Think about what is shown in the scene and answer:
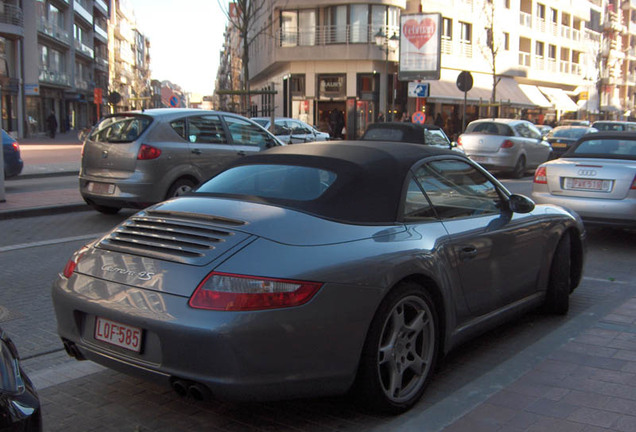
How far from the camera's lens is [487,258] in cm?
423

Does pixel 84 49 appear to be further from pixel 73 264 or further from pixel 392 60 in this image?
pixel 73 264

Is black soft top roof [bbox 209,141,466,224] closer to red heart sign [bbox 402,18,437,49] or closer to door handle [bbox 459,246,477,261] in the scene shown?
door handle [bbox 459,246,477,261]

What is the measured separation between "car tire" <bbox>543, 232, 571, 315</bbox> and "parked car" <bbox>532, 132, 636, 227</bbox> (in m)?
3.35

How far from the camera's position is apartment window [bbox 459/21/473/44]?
44500 millimetres

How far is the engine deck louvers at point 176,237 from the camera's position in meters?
Result: 3.15

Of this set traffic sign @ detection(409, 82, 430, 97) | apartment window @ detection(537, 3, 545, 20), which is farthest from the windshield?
apartment window @ detection(537, 3, 545, 20)

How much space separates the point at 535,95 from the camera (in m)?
54.5

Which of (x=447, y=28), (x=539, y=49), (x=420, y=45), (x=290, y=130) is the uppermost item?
Answer: (x=539, y=49)

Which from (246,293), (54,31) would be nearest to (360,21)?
(54,31)

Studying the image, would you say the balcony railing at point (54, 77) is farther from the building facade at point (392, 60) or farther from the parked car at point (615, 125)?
the parked car at point (615, 125)

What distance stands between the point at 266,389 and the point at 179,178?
7.19 metres

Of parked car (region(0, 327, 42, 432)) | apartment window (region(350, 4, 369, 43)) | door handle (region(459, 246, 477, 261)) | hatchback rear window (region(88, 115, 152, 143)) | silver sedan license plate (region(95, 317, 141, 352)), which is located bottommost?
silver sedan license plate (region(95, 317, 141, 352))

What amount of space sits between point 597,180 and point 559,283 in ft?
12.3

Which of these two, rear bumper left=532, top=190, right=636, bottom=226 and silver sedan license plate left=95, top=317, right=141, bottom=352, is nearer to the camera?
silver sedan license plate left=95, top=317, right=141, bottom=352
